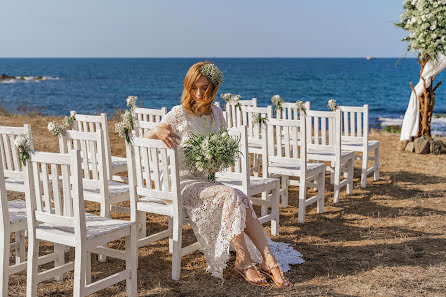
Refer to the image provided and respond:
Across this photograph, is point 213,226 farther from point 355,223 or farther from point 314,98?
point 314,98

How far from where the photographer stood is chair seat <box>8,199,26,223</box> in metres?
3.92

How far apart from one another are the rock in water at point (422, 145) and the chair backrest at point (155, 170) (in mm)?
6743

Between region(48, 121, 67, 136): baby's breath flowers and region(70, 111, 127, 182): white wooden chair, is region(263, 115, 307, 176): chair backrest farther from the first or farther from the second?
region(48, 121, 67, 136): baby's breath flowers

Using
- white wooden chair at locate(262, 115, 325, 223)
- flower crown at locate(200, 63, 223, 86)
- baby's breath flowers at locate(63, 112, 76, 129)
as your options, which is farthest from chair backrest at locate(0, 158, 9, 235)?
white wooden chair at locate(262, 115, 325, 223)

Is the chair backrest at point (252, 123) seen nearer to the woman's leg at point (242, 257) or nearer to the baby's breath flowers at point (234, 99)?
the baby's breath flowers at point (234, 99)

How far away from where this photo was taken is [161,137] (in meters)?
4.22

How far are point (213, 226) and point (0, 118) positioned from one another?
35.6 ft

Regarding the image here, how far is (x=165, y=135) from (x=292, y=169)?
2.24 meters

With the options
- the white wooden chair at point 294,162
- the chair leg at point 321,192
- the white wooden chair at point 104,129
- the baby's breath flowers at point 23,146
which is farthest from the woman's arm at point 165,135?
the chair leg at point 321,192

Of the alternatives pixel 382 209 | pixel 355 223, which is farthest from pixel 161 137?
pixel 382 209

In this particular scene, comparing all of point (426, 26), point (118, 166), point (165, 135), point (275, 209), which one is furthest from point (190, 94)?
point (426, 26)

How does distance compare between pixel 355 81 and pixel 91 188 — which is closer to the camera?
pixel 91 188

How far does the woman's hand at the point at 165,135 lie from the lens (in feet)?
13.4

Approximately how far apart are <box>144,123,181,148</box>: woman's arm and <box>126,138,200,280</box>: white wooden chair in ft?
0.28
